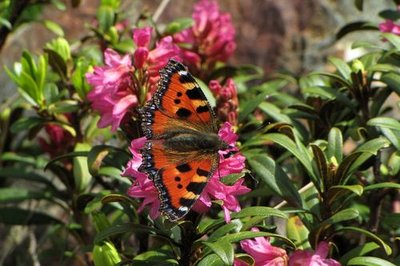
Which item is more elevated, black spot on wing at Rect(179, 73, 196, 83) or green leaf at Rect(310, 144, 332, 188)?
black spot on wing at Rect(179, 73, 196, 83)

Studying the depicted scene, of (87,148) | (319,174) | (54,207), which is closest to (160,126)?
(319,174)

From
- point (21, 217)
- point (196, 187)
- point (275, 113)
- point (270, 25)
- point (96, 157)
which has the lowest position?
point (21, 217)

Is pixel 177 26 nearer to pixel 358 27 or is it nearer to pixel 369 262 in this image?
pixel 358 27

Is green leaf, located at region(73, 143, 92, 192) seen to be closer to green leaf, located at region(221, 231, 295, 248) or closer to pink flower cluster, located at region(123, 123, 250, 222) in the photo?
pink flower cluster, located at region(123, 123, 250, 222)

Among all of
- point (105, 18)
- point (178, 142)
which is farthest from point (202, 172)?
point (105, 18)

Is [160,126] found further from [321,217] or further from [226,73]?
[226,73]

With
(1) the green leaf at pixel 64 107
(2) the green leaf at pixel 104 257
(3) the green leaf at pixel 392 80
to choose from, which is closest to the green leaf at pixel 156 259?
(2) the green leaf at pixel 104 257

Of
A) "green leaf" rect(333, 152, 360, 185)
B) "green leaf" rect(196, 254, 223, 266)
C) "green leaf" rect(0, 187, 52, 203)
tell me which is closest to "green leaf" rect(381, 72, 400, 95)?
"green leaf" rect(333, 152, 360, 185)

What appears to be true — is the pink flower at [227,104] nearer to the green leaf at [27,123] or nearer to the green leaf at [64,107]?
the green leaf at [64,107]
